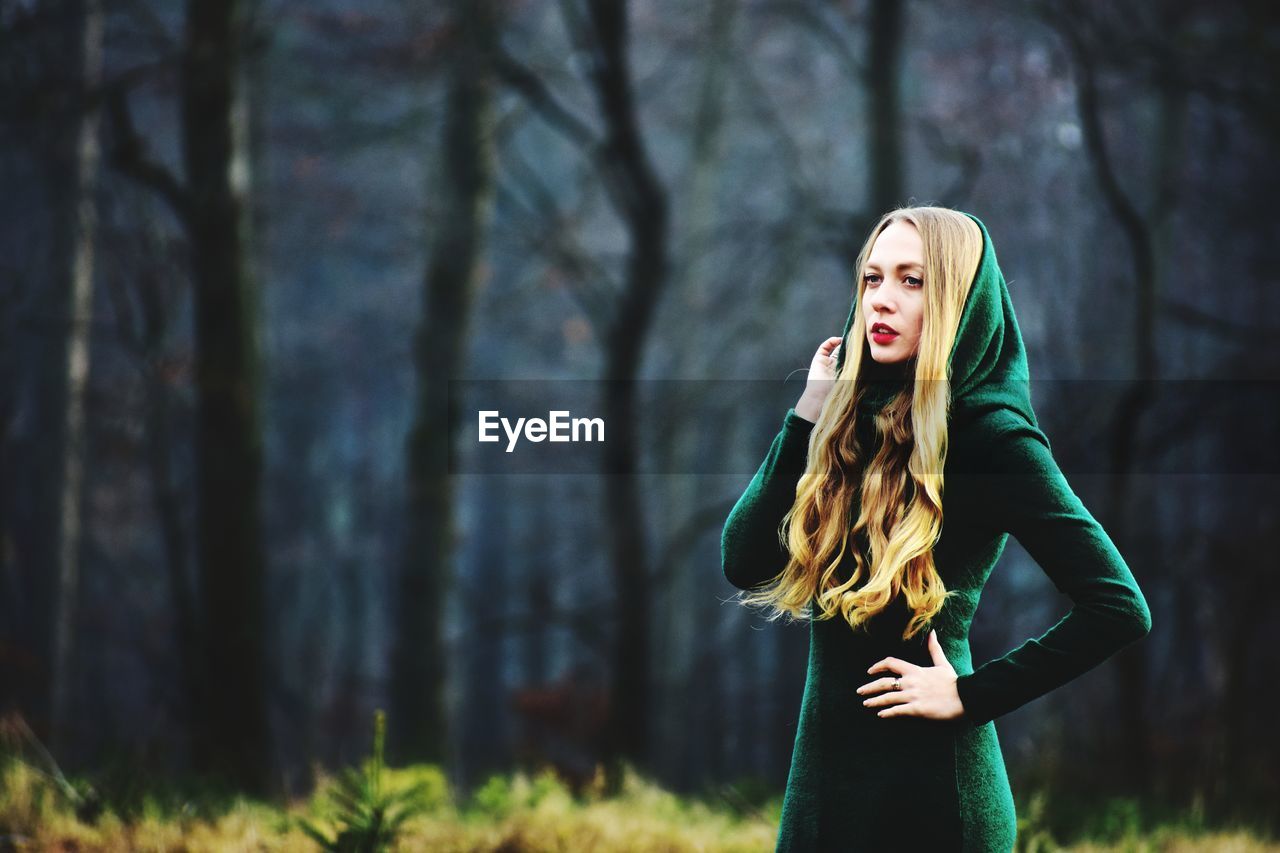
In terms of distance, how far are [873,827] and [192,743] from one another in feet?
19.1

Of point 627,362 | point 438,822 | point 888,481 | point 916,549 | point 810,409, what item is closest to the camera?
point 916,549

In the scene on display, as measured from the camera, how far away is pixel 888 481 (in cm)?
249

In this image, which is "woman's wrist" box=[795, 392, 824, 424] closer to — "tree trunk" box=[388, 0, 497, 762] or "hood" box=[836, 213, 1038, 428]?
"hood" box=[836, 213, 1038, 428]

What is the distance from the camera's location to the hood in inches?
97.9

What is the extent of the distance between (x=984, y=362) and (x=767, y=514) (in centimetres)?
57

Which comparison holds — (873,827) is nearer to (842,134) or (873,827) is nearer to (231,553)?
(231,553)

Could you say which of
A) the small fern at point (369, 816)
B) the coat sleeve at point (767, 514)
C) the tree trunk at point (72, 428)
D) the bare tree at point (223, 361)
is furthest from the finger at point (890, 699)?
the tree trunk at point (72, 428)

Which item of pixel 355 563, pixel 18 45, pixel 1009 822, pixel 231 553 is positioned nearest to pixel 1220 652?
pixel 231 553

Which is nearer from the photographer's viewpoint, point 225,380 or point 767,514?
point 767,514

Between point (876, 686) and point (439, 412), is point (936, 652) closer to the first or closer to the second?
point (876, 686)

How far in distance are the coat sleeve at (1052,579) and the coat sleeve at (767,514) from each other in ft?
1.30

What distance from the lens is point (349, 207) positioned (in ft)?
55.8

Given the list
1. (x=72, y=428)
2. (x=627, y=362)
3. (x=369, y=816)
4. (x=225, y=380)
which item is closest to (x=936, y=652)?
(x=369, y=816)

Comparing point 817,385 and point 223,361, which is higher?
point 223,361
